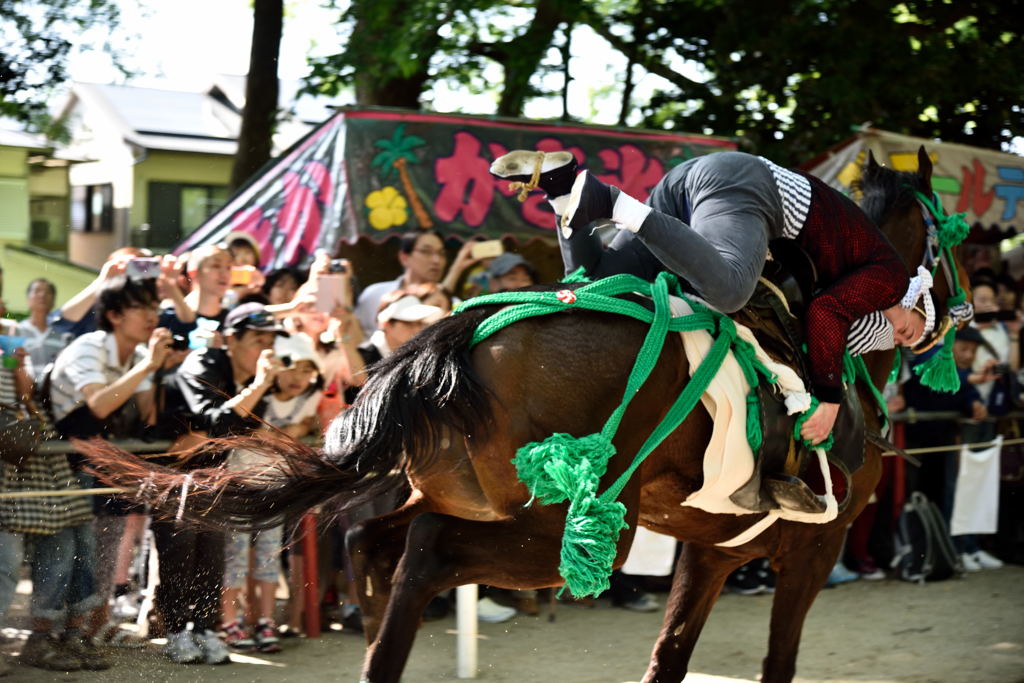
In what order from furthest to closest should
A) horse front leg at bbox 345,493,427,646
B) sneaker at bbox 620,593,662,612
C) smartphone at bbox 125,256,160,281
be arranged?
sneaker at bbox 620,593,662,612
smartphone at bbox 125,256,160,281
horse front leg at bbox 345,493,427,646

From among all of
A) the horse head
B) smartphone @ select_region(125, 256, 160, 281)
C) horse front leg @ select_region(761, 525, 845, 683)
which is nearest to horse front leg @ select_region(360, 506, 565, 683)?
horse front leg @ select_region(761, 525, 845, 683)

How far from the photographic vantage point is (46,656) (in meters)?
4.79

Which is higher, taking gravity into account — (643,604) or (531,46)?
(531,46)

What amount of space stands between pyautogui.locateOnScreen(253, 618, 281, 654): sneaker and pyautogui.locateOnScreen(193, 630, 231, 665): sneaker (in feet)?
0.71

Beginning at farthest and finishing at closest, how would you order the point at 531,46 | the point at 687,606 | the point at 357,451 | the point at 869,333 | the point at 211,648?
1. the point at 531,46
2. the point at 211,648
3. the point at 687,606
4. the point at 869,333
5. the point at 357,451

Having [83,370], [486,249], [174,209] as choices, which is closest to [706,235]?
[83,370]

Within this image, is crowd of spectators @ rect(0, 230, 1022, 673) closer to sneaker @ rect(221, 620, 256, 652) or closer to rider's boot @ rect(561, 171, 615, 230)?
sneaker @ rect(221, 620, 256, 652)

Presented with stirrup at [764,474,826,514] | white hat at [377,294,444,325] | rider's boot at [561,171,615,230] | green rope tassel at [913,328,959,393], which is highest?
rider's boot at [561,171,615,230]

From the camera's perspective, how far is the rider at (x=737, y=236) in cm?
315

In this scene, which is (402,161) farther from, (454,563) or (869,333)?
(454,563)

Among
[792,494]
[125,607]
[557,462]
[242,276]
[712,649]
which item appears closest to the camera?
[557,462]

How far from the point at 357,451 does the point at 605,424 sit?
717 mm

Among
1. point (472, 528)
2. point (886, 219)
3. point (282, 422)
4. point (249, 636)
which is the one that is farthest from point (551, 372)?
point (249, 636)

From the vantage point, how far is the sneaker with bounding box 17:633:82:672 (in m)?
4.76
